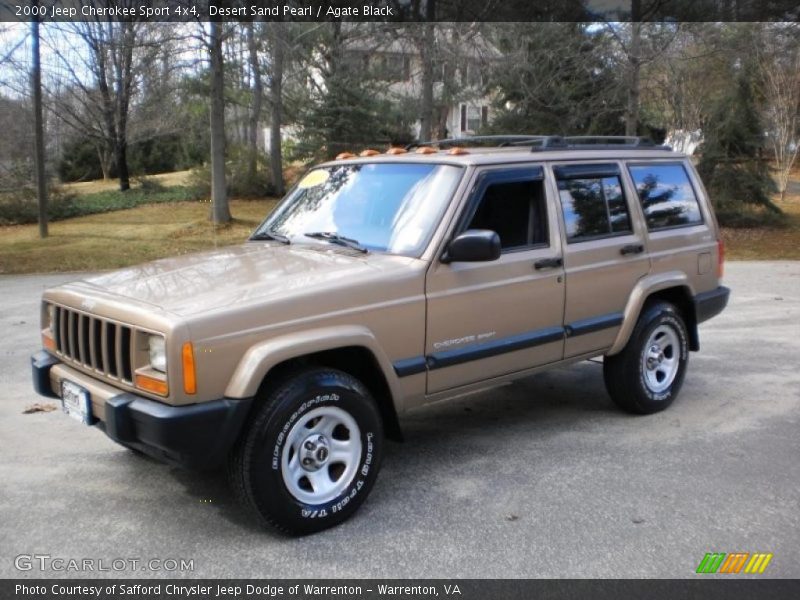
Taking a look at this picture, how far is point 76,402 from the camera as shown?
153 inches

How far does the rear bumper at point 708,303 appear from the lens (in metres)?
5.82

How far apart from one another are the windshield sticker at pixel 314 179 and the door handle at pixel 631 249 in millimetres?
2095

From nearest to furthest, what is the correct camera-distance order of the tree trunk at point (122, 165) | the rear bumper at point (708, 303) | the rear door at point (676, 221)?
the rear door at point (676, 221) < the rear bumper at point (708, 303) < the tree trunk at point (122, 165)

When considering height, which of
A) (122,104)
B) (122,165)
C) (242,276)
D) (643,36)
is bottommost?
(242,276)

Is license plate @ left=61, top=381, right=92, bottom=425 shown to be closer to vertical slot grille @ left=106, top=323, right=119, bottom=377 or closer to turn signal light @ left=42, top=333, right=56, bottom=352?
vertical slot grille @ left=106, top=323, right=119, bottom=377

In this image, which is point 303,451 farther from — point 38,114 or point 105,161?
point 105,161

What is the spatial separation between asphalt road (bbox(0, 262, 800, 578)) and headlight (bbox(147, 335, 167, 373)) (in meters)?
0.90

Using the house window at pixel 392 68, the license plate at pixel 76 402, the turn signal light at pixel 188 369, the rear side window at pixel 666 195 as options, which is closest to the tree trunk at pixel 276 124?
the house window at pixel 392 68

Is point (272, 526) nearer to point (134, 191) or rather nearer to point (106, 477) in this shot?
point (106, 477)

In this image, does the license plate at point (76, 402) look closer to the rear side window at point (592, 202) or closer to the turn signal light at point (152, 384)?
the turn signal light at point (152, 384)

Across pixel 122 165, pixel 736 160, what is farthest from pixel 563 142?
pixel 122 165

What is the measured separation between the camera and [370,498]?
13.7 ft

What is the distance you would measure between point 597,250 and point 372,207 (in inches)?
62.0

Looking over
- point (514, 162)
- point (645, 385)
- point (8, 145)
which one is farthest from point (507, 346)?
point (8, 145)
